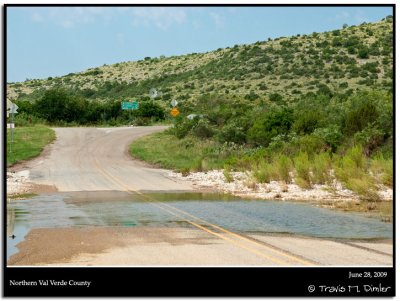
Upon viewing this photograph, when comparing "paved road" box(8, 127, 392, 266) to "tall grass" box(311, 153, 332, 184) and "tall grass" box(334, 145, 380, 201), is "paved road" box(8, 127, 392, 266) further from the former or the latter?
"tall grass" box(311, 153, 332, 184)

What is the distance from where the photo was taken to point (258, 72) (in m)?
72.5

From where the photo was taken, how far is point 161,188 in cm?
2795

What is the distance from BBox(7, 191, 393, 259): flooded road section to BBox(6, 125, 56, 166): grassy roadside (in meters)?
17.9

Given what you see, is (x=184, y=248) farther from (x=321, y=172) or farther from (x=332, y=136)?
(x=332, y=136)

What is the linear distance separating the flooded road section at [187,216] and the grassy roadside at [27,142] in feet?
58.8

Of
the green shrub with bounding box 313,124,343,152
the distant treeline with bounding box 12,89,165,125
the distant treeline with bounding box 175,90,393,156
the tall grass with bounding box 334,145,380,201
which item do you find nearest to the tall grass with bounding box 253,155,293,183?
the tall grass with bounding box 334,145,380,201

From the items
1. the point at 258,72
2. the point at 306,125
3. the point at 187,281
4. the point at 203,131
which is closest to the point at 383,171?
the point at 306,125

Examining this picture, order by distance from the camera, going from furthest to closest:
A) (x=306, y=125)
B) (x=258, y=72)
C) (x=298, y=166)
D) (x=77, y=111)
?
1. (x=258, y=72)
2. (x=77, y=111)
3. (x=306, y=125)
4. (x=298, y=166)

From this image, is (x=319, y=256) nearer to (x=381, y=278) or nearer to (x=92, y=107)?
(x=381, y=278)

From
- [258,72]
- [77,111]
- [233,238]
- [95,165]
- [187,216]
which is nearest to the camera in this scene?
[233,238]

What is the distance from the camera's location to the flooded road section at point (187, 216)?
15328 millimetres

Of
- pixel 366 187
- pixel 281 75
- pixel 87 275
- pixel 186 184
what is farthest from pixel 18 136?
pixel 87 275

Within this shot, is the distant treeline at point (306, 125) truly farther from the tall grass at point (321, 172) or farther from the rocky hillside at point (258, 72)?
the rocky hillside at point (258, 72)

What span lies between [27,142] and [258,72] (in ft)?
99.6
